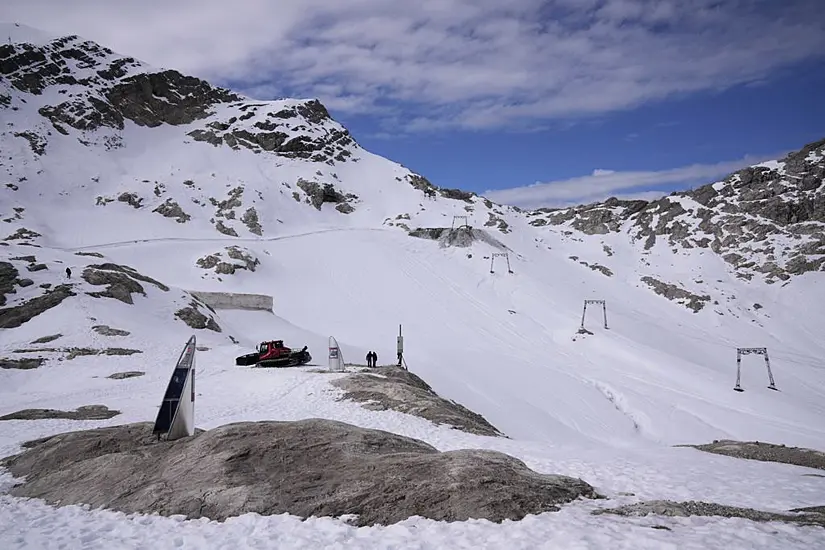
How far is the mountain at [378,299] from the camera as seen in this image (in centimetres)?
1002

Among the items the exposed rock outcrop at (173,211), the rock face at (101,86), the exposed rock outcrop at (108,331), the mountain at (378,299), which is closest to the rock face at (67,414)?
the mountain at (378,299)

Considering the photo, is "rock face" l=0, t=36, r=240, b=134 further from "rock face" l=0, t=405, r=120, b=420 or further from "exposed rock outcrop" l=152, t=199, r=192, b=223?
"rock face" l=0, t=405, r=120, b=420

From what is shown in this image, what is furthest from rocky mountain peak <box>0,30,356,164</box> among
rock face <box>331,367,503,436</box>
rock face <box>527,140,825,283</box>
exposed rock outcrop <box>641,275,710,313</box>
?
rock face <box>331,367,503,436</box>

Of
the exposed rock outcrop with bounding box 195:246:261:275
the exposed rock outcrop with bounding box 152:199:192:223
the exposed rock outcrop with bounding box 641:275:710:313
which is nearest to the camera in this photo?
the exposed rock outcrop with bounding box 641:275:710:313

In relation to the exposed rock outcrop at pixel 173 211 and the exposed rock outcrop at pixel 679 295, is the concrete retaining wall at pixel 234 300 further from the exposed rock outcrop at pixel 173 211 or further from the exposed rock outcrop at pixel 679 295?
the exposed rock outcrop at pixel 679 295

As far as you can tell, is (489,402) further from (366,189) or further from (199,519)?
(366,189)

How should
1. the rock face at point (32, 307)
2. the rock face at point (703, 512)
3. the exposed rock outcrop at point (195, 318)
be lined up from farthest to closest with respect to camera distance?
the exposed rock outcrop at point (195, 318) < the rock face at point (32, 307) < the rock face at point (703, 512)

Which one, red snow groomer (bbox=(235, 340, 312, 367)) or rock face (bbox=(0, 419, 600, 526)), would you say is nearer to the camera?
rock face (bbox=(0, 419, 600, 526))

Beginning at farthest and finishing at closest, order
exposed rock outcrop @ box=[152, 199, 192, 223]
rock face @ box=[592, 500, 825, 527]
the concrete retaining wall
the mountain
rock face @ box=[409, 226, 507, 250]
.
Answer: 1. exposed rock outcrop @ box=[152, 199, 192, 223]
2. rock face @ box=[409, 226, 507, 250]
3. the concrete retaining wall
4. the mountain
5. rock face @ box=[592, 500, 825, 527]

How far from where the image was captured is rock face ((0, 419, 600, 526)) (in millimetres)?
7082

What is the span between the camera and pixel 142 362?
90.6ft

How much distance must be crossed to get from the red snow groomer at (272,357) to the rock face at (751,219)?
6113cm

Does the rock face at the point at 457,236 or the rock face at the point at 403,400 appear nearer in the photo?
the rock face at the point at 403,400

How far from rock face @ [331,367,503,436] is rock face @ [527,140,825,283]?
61.3 meters
